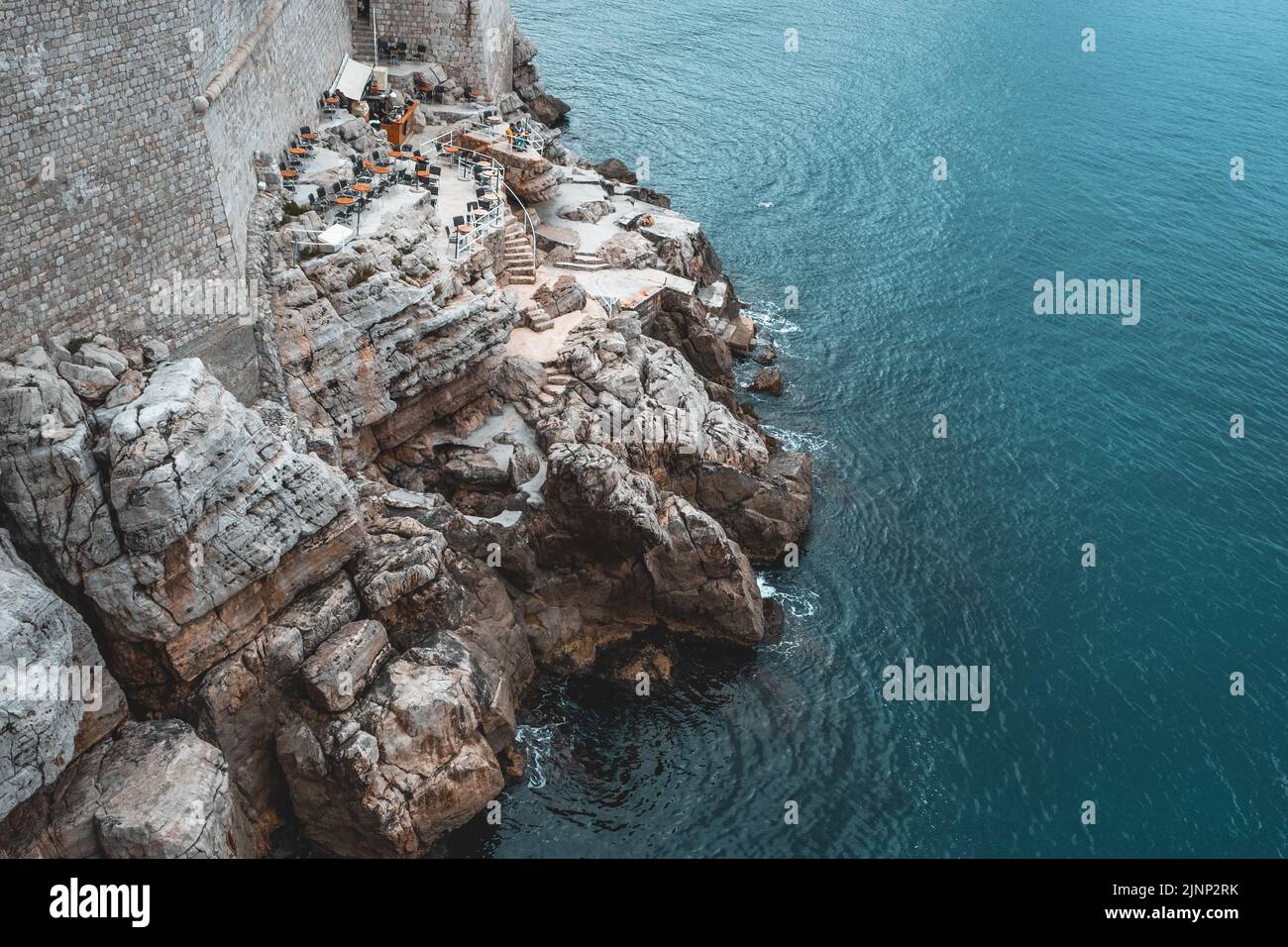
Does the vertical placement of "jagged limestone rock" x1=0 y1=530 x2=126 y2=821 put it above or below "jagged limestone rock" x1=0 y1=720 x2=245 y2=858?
above

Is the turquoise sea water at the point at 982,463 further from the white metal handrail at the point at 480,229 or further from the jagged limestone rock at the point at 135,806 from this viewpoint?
the white metal handrail at the point at 480,229

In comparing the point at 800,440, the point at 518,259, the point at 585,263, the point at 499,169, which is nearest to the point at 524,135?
the point at 499,169

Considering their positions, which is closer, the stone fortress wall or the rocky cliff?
the stone fortress wall

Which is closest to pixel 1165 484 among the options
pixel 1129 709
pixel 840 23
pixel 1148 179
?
pixel 1129 709

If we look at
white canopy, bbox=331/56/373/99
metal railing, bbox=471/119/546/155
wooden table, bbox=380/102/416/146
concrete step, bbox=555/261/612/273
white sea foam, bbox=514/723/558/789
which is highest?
white canopy, bbox=331/56/373/99

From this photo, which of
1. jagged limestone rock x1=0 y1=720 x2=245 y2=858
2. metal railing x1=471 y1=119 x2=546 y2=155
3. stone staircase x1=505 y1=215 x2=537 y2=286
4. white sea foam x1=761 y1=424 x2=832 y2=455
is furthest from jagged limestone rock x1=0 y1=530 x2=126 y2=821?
metal railing x1=471 y1=119 x2=546 y2=155

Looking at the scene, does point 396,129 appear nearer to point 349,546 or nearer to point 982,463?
point 349,546

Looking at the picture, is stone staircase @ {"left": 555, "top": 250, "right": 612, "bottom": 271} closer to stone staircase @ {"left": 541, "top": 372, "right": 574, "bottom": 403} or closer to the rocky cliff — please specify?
the rocky cliff
